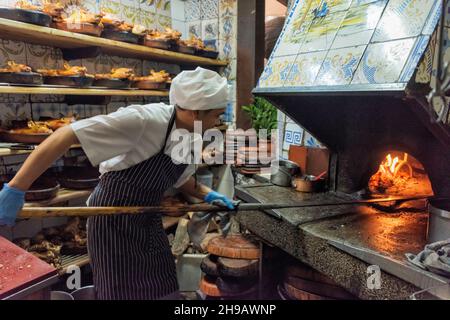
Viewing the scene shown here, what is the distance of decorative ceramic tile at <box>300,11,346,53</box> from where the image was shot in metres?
1.89

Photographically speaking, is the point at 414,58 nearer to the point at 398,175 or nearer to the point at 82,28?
the point at 398,175

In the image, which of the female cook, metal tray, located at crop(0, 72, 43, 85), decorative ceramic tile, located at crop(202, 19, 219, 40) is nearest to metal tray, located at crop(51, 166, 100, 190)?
metal tray, located at crop(0, 72, 43, 85)

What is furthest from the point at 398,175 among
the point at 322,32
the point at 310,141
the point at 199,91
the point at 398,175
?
the point at 199,91

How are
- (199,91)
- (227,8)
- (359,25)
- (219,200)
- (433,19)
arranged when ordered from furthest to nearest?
(227,8) < (219,200) < (359,25) < (199,91) < (433,19)

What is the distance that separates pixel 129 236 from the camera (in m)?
1.74

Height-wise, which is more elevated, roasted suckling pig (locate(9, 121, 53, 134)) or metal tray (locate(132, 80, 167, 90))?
A: metal tray (locate(132, 80, 167, 90))

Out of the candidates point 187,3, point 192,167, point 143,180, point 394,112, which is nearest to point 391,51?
point 394,112

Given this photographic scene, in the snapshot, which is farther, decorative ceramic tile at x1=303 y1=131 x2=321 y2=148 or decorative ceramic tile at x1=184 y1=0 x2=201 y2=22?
decorative ceramic tile at x1=184 y1=0 x2=201 y2=22

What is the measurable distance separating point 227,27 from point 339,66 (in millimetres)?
2687

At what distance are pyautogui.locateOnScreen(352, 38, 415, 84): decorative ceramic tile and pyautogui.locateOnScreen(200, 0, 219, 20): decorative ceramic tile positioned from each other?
295cm

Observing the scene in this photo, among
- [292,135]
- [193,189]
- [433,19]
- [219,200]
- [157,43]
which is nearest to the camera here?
[433,19]

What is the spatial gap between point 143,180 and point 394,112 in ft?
4.92

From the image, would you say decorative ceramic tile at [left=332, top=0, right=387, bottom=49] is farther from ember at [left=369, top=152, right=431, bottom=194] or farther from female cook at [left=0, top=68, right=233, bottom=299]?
ember at [left=369, top=152, right=431, bottom=194]
